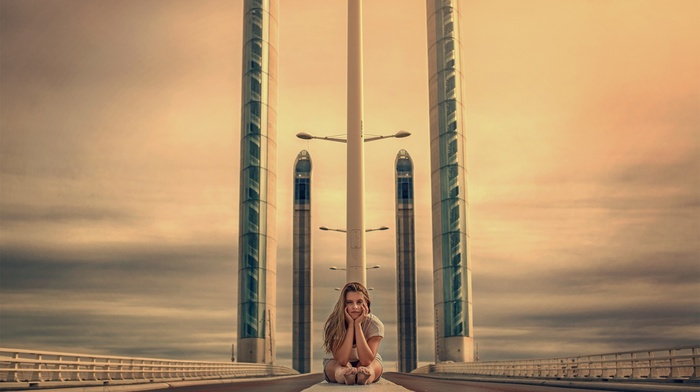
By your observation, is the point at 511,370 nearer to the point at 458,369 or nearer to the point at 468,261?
the point at 458,369

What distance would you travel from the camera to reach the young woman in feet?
28.0

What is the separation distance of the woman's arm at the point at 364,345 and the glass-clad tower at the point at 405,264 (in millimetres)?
125654

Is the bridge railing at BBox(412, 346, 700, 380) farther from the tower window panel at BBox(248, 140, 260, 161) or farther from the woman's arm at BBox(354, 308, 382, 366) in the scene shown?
the tower window panel at BBox(248, 140, 260, 161)

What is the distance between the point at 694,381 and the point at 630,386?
1850mm

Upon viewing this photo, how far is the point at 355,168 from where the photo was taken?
74.0 feet

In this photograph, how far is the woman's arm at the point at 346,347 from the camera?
28.0ft

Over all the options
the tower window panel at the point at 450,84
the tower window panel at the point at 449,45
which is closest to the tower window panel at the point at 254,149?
the tower window panel at the point at 450,84

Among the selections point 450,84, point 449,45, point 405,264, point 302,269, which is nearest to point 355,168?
point 450,84

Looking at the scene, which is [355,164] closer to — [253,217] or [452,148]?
[452,148]

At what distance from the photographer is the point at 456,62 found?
274 ft

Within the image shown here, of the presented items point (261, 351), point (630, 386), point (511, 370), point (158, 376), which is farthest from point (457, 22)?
point (630, 386)

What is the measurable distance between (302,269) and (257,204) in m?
56.0

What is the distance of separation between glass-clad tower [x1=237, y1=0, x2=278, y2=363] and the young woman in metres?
74.2

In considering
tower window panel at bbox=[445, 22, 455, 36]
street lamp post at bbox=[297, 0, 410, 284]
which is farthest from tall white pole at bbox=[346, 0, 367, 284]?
tower window panel at bbox=[445, 22, 455, 36]
